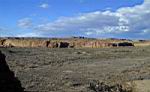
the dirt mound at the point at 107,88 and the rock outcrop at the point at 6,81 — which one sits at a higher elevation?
the rock outcrop at the point at 6,81

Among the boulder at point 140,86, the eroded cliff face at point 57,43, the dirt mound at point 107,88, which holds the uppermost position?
the eroded cliff face at point 57,43

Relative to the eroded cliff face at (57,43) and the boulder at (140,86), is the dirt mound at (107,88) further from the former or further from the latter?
the eroded cliff face at (57,43)

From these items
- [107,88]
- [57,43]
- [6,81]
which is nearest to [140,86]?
[107,88]

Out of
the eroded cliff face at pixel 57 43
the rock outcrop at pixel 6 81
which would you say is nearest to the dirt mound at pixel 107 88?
the rock outcrop at pixel 6 81

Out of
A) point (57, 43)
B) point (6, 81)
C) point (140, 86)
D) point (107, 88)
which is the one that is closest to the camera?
point (6, 81)

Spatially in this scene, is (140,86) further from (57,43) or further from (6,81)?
(57,43)

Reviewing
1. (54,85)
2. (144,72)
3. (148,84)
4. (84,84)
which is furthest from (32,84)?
(144,72)

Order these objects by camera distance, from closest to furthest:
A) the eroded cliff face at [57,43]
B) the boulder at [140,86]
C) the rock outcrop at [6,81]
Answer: the rock outcrop at [6,81], the boulder at [140,86], the eroded cliff face at [57,43]

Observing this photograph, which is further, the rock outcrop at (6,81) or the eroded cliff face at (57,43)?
the eroded cliff face at (57,43)

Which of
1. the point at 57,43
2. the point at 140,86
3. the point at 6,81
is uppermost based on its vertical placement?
the point at 6,81

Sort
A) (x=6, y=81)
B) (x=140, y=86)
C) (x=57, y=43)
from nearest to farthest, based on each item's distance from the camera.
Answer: (x=6, y=81) < (x=140, y=86) < (x=57, y=43)

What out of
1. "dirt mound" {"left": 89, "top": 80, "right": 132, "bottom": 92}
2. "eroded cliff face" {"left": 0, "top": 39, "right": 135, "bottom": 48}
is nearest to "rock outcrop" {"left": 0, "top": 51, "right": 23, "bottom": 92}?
"dirt mound" {"left": 89, "top": 80, "right": 132, "bottom": 92}

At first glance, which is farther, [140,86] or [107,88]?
[140,86]

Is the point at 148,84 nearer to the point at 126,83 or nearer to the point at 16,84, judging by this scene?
the point at 126,83
